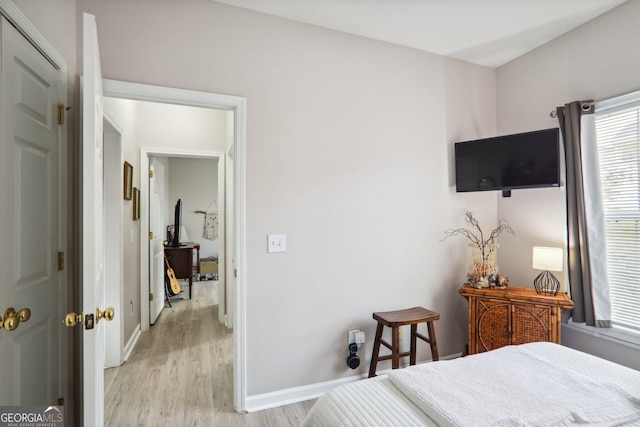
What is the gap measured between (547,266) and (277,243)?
6.57 feet

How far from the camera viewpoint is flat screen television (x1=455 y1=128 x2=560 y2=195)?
2.40 m

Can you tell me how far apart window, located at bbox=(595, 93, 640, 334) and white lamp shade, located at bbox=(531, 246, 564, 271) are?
0.30m

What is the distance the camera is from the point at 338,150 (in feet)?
8.15

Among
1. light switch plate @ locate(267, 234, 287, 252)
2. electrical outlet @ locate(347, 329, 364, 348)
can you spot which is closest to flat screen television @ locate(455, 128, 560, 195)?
electrical outlet @ locate(347, 329, 364, 348)

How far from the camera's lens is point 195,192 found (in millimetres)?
7027

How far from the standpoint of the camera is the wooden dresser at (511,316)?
7.61ft

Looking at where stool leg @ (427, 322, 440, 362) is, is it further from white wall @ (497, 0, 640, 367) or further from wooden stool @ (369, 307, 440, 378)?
white wall @ (497, 0, 640, 367)

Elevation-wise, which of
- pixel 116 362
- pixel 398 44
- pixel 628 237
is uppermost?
pixel 398 44

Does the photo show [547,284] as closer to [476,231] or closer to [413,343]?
[476,231]

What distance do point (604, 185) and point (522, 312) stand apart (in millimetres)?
1075

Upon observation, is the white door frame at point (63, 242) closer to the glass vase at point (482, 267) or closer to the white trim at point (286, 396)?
the white trim at point (286, 396)

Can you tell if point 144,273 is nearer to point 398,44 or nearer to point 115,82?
point 115,82

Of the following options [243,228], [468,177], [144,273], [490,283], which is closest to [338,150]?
[243,228]

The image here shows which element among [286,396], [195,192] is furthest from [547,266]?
[195,192]
